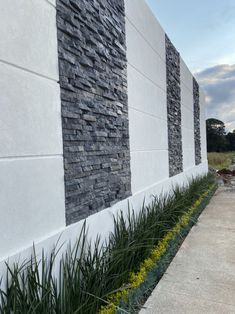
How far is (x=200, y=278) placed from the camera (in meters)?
3.63

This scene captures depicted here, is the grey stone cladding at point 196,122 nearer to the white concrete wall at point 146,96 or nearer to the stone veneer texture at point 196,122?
the stone veneer texture at point 196,122

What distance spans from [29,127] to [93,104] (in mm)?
1260

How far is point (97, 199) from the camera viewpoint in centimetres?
378

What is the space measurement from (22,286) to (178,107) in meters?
7.44

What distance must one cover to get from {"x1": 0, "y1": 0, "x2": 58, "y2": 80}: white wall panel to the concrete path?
7.61 ft

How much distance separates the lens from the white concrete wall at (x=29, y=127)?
2297 millimetres

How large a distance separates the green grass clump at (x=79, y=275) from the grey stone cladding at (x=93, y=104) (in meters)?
0.42

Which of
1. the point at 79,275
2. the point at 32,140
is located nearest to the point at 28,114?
→ the point at 32,140

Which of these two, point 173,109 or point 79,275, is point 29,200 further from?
point 173,109

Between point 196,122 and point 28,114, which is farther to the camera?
point 196,122

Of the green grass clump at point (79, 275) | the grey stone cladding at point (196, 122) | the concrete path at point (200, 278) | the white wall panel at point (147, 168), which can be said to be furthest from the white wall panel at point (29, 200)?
the grey stone cladding at point (196, 122)

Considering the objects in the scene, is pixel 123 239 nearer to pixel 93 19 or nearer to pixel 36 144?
pixel 36 144

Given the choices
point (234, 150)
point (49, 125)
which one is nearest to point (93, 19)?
point (49, 125)

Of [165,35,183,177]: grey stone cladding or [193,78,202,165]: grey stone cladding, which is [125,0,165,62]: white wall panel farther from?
[193,78,202,165]: grey stone cladding
